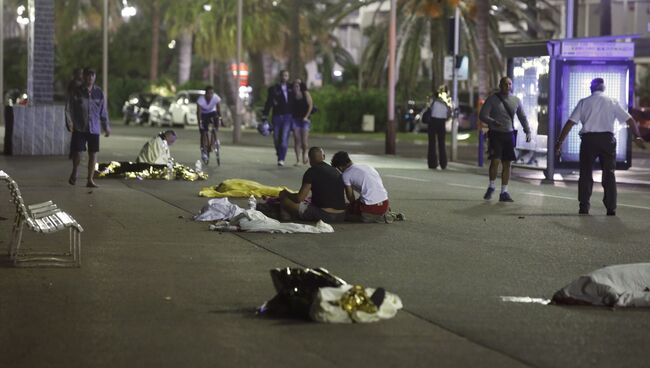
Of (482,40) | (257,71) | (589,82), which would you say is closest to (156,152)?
(589,82)

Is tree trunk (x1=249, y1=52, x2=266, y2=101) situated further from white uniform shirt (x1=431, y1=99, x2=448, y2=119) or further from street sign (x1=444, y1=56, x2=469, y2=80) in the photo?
white uniform shirt (x1=431, y1=99, x2=448, y2=119)

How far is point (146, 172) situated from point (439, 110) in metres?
7.44

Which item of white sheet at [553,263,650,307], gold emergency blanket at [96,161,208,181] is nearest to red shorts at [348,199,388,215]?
white sheet at [553,263,650,307]

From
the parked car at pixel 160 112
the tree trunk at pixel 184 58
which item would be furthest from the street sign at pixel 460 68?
the tree trunk at pixel 184 58

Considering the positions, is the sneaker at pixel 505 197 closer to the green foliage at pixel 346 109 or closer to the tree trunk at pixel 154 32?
the green foliage at pixel 346 109

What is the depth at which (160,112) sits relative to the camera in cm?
6169

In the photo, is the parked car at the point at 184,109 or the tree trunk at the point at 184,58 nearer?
the parked car at the point at 184,109

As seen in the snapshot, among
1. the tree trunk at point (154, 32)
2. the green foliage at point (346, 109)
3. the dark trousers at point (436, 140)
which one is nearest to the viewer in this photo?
the dark trousers at point (436, 140)

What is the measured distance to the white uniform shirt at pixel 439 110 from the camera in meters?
29.0

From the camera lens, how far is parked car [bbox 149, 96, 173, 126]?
2415 inches

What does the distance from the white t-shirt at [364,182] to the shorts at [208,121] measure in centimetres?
1317

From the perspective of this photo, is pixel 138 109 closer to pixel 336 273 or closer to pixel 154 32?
pixel 154 32

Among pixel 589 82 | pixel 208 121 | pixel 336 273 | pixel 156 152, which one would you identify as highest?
pixel 589 82

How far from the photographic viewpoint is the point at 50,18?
32.9 metres
